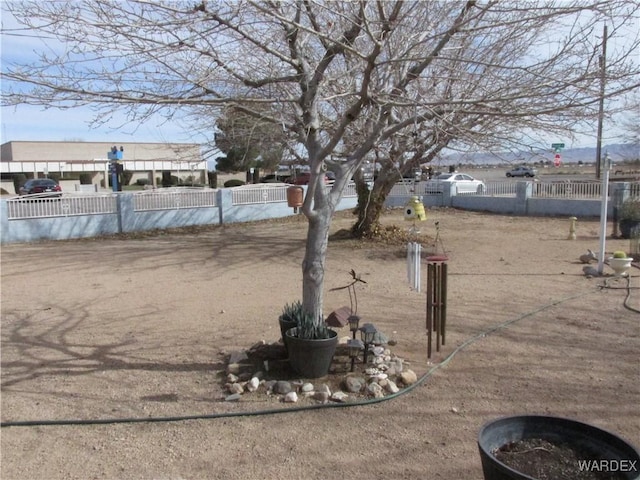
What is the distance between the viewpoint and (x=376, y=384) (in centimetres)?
430

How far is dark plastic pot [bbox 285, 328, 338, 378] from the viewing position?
4367 mm

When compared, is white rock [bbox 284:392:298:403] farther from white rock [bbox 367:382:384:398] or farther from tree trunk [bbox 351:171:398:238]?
tree trunk [bbox 351:171:398:238]

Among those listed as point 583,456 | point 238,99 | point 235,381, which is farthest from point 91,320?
point 583,456

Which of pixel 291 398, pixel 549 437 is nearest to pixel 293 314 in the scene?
pixel 291 398

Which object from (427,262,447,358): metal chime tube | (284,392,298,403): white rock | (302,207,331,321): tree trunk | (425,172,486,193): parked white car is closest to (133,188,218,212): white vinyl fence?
(425,172,486,193): parked white car

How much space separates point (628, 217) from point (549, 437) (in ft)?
39.3

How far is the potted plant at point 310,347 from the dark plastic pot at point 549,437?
1.83 metres

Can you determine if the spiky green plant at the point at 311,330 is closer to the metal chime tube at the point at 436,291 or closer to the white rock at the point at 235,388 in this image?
the white rock at the point at 235,388

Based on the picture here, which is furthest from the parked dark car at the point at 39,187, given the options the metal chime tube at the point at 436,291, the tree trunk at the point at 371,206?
the metal chime tube at the point at 436,291

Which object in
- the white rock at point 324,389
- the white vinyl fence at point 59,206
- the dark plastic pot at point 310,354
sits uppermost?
the white vinyl fence at point 59,206

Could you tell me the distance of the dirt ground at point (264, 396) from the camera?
3365 millimetres

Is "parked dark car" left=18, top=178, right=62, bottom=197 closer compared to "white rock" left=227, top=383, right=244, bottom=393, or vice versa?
"white rock" left=227, top=383, right=244, bottom=393

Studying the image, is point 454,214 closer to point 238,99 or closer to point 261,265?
point 261,265

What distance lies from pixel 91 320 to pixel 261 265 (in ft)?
14.3
